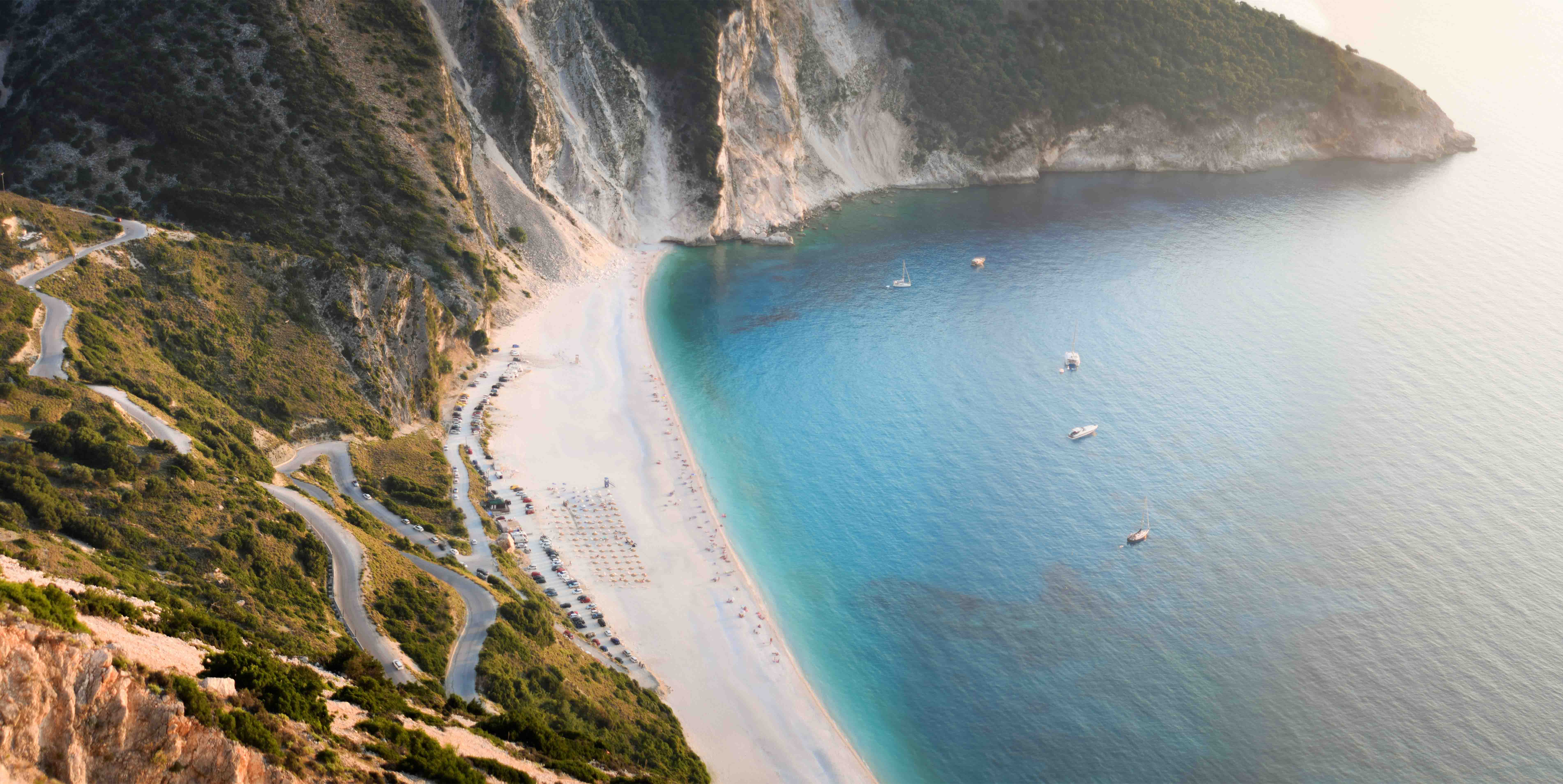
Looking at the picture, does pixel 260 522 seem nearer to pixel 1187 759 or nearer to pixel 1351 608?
pixel 1187 759

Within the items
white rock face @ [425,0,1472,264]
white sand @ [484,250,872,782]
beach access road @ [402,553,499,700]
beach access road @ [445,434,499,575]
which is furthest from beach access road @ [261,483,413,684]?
white rock face @ [425,0,1472,264]

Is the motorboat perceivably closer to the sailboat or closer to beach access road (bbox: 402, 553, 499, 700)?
the sailboat

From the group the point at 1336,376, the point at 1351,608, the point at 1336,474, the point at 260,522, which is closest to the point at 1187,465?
the point at 1336,474

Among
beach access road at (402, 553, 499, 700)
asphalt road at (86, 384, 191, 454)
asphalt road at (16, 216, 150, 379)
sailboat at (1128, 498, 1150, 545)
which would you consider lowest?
sailboat at (1128, 498, 1150, 545)

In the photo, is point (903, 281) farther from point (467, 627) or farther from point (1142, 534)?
point (467, 627)

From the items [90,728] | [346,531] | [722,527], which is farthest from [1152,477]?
[90,728]

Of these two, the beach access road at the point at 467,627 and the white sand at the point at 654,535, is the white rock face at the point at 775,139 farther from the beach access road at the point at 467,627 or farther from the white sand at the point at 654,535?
the beach access road at the point at 467,627
